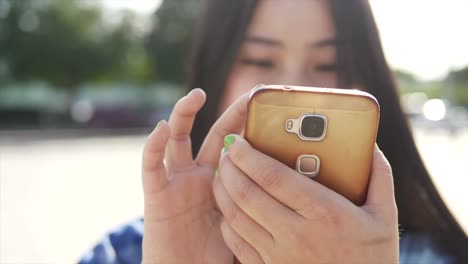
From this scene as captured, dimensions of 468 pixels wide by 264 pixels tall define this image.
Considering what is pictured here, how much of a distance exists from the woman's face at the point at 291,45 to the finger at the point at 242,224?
59 cm

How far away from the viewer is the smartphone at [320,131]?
1.02 meters

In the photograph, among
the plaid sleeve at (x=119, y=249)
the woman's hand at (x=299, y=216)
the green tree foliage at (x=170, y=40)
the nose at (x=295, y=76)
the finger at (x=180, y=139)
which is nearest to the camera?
the woman's hand at (x=299, y=216)

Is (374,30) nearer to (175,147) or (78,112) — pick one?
(175,147)

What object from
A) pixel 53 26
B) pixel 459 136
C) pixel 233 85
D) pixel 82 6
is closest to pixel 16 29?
pixel 53 26

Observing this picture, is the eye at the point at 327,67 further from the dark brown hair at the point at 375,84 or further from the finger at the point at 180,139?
the finger at the point at 180,139

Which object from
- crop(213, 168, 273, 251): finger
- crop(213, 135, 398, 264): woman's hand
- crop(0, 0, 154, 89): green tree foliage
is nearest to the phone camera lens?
crop(213, 135, 398, 264): woman's hand

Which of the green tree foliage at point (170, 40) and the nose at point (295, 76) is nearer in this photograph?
the nose at point (295, 76)

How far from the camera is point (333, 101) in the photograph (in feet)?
3.37

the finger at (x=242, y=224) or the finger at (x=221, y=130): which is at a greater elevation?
the finger at (x=221, y=130)

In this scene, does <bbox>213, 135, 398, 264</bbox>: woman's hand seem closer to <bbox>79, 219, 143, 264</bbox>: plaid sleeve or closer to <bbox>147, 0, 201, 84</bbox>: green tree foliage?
<bbox>79, 219, 143, 264</bbox>: plaid sleeve

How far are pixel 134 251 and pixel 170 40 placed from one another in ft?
80.7

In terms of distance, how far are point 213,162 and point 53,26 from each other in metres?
22.3

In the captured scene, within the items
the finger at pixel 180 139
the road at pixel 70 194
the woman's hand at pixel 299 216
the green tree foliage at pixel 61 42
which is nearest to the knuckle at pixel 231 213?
the woman's hand at pixel 299 216

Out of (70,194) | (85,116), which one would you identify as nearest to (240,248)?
(70,194)
